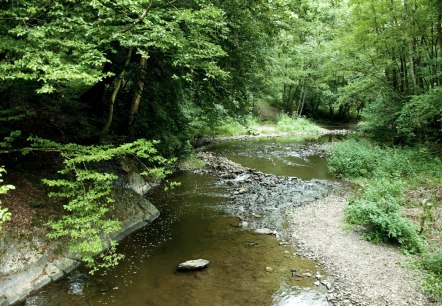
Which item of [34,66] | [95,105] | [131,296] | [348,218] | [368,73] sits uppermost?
[368,73]

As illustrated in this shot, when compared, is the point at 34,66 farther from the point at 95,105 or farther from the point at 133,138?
the point at 95,105

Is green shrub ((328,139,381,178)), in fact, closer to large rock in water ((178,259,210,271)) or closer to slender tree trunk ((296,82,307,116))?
large rock in water ((178,259,210,271))

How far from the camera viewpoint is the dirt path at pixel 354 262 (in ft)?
22.3

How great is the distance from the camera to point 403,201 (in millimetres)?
11656

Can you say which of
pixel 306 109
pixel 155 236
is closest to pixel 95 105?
pixel 155 236

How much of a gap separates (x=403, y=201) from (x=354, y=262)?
4.82 m

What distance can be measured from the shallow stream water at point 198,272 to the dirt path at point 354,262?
53 centimetres

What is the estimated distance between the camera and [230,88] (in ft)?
45.3

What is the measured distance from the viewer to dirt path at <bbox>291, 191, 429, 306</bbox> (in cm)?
681

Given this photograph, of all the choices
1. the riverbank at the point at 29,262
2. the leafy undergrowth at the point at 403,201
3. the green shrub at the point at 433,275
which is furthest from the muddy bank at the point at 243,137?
the green shrub at the point at 433,275

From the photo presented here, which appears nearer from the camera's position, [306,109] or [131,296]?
[131,296]

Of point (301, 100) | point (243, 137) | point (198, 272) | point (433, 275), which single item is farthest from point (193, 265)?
point (301, 100)

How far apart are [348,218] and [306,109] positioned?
4347cm

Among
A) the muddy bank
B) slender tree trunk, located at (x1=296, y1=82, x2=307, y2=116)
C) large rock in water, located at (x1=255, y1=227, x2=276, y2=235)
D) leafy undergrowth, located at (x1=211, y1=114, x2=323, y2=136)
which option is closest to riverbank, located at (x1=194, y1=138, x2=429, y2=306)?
large rock in water, located at (x1=255, y1=227, x2=276, y2=235)
